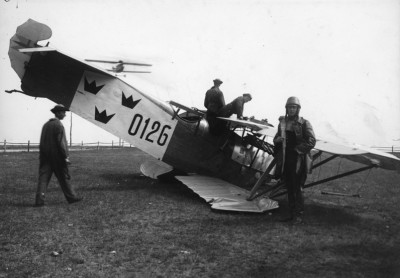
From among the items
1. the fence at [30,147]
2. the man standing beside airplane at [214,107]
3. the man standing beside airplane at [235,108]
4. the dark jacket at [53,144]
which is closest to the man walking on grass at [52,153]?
the dark jacket at [53,144]

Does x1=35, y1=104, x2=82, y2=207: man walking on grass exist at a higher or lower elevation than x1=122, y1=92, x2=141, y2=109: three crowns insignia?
lower

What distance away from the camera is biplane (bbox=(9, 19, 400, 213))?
725cm

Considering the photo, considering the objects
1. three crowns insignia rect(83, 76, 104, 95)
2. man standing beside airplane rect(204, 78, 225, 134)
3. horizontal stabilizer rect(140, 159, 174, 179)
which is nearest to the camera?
three crowns insignia rect(83, 76, 104, 95)

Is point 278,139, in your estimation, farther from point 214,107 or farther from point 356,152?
point 214,107

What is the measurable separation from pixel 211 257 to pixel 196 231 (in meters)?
1.16

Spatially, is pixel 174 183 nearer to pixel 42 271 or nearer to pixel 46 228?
pixel 46 228

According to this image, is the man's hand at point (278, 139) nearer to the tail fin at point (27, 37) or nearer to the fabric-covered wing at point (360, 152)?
the fabric-covered wing at point (360, 152)

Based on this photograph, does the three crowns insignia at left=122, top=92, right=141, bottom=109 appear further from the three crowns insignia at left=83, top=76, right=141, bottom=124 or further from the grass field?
the grass field

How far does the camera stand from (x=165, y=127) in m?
8.55

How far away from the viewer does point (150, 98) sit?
8367 millimetres

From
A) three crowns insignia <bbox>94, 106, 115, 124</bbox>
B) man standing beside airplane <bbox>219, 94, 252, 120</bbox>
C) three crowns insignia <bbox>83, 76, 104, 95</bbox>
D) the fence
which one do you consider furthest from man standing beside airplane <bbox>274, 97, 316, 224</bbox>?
the fence

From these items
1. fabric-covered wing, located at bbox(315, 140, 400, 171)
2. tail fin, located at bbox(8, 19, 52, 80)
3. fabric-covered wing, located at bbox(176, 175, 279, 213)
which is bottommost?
fabric-covered wing, located at bbox(176, 175, 279, 213)

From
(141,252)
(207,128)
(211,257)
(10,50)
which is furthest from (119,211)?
(10,50)

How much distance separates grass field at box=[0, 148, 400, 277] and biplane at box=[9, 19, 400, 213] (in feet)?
2.26
